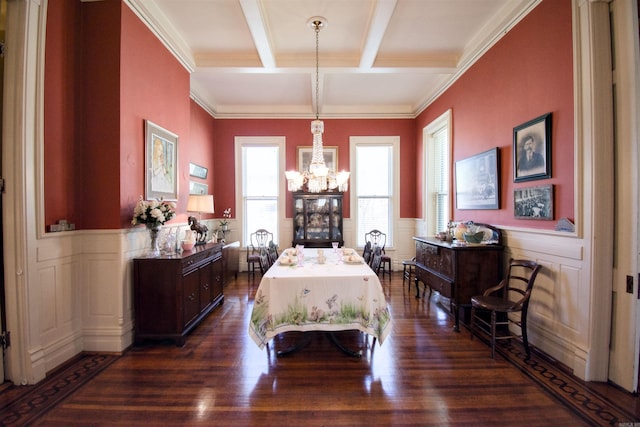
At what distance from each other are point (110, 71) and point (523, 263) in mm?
4636

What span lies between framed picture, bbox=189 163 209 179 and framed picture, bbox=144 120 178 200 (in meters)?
1.22

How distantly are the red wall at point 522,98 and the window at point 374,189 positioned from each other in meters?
2.06

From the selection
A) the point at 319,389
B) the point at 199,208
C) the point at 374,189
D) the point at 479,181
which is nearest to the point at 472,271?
the point at 479,181

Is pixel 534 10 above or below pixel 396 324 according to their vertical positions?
above

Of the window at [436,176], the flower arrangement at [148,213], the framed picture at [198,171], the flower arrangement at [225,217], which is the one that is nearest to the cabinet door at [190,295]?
the flower arrangement at [148,213]

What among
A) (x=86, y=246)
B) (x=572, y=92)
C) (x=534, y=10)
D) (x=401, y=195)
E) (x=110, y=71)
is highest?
(x=534, y=10)

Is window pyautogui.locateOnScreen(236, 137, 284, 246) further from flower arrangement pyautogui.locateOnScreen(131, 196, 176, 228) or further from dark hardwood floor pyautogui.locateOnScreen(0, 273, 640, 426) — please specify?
dark hardwood floor pyautogui.locateOnScreen(0, 273, 640, 426)

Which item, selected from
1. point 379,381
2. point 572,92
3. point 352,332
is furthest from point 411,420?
point 572,92

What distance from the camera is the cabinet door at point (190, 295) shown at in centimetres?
297

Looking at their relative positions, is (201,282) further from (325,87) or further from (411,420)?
(325,87)

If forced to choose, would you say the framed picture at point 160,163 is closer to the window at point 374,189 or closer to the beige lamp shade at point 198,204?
the beige lamp shade at point 198,204

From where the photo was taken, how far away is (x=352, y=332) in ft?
10.6

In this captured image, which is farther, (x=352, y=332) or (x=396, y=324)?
(x=396, y=324)

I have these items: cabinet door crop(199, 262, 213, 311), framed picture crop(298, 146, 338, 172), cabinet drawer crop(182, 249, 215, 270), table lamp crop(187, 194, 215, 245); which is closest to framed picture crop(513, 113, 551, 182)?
framed picture crop(298, 146, 338, 172)
